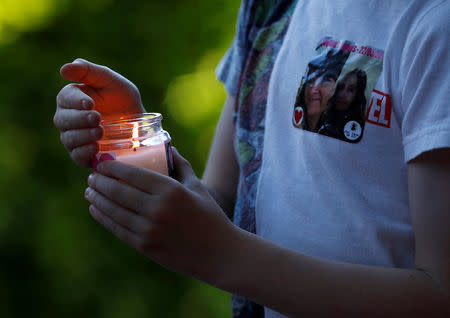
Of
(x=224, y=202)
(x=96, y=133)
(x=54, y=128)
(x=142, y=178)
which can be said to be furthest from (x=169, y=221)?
(x=54, y=128)

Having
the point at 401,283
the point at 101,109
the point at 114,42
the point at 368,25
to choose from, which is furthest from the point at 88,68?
the point at 114,42

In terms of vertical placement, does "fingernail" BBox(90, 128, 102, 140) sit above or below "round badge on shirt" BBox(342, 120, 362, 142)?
below

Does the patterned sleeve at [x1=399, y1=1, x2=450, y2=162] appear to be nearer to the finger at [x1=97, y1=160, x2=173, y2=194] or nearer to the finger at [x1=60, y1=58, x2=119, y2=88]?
the finger at [x1=97, y1=160, x2=173, y2=194]

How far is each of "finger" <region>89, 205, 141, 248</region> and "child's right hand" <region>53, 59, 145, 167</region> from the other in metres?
0.08

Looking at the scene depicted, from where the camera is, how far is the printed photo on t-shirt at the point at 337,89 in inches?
25.0

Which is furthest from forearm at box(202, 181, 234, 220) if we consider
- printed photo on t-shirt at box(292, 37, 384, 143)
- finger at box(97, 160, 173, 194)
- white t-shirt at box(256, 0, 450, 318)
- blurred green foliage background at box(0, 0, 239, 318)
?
blurred green foliage background at box(0, 0, 239, 318)

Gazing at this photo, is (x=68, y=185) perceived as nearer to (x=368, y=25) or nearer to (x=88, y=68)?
(x=88, y=68)

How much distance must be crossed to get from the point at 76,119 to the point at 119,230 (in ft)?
0.53

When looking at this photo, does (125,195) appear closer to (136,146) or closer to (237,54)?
(136,146)

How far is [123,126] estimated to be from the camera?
2.09ft

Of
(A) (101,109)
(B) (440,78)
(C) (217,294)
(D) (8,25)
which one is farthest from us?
(C) (217,294)

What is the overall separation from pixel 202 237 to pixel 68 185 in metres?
1.05

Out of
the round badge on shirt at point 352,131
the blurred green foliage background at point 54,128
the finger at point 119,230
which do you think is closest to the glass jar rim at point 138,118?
the finger at point 119,230

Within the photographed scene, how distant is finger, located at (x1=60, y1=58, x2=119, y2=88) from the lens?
69cm
